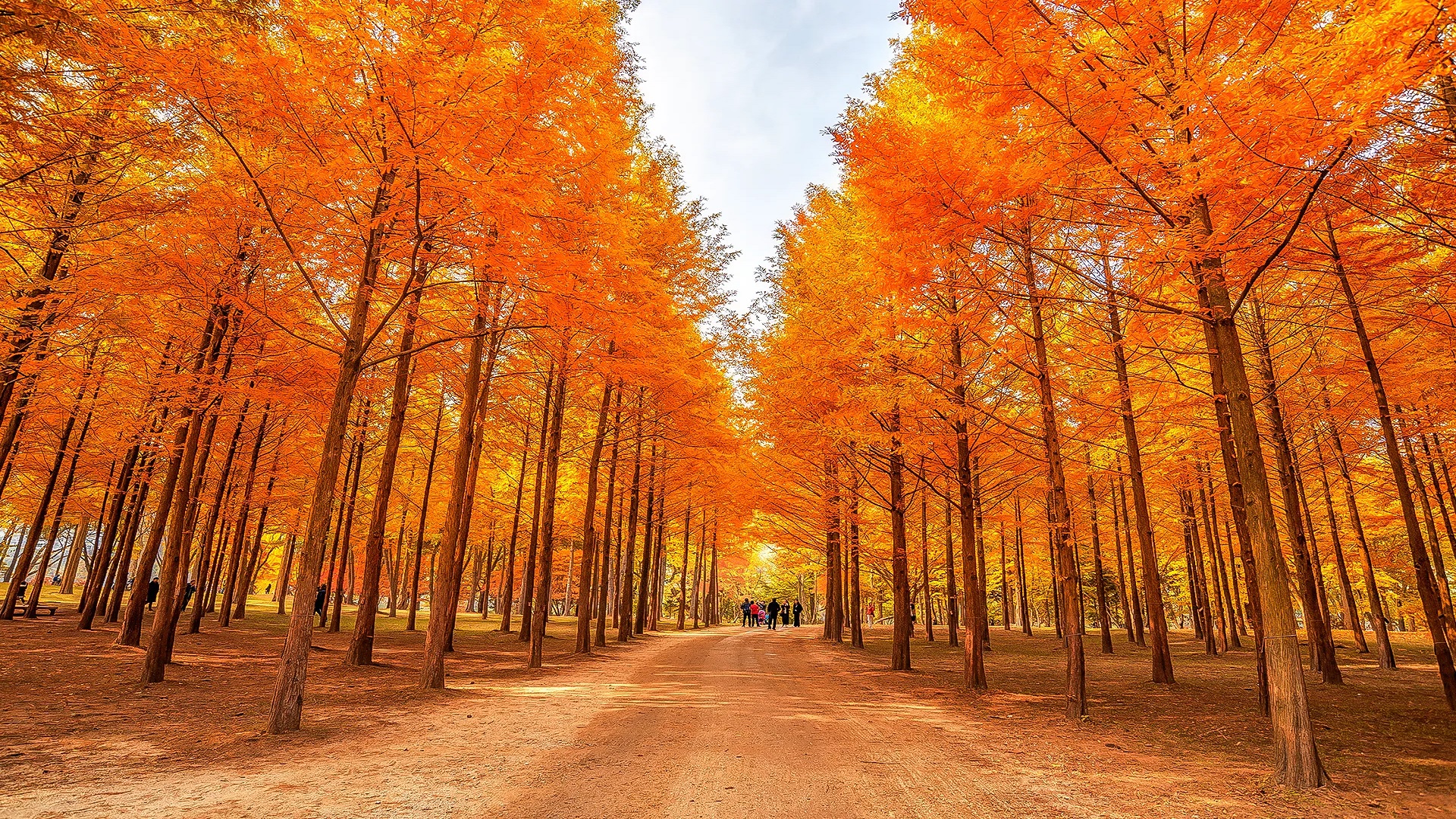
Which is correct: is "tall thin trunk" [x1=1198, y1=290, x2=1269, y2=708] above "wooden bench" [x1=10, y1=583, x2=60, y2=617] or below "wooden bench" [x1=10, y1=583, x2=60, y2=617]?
above

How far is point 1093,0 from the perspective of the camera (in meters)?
5.64

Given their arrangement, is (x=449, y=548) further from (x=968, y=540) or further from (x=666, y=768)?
(x=968, y=540)

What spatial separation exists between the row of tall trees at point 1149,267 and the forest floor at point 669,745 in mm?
930

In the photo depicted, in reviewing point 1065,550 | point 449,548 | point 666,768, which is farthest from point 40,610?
point 1065,550

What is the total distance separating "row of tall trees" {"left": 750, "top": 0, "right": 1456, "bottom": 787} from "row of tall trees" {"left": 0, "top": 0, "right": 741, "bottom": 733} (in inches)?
142

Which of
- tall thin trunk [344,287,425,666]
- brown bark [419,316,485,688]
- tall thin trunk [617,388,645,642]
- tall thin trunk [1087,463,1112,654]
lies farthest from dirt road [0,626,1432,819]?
tall thin trunk [617,388,645,642]

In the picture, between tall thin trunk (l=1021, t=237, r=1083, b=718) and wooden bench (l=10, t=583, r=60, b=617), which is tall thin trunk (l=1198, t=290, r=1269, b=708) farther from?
wooden bench (l=10, t=583, r=60, b=617)

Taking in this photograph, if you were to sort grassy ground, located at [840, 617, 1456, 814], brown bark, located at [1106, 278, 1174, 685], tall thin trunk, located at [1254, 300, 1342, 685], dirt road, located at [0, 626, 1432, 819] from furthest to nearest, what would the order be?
brown bark, located at [1106, 278, 1174, 685] → tall thin trunk, located at [1254, 300, 1342, 685] → grassy ground, located at [840, 617, 1456, 814] → dirt road, located at [0, 626, 1432, 819]

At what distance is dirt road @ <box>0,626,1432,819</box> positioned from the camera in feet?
13.7

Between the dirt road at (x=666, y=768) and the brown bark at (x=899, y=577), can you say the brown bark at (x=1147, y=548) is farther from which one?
the brown bark at (x=899, y=577)

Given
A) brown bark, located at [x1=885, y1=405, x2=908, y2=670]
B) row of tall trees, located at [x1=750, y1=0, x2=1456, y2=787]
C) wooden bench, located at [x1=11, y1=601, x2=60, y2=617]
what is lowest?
wooden bench, located at [x1=11, y1=601, x2=60, y2=617]

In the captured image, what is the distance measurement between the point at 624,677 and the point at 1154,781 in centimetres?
823

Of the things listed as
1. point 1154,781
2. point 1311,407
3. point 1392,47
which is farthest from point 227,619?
point 1311,407

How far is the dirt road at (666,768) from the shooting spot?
4164 millimetres
